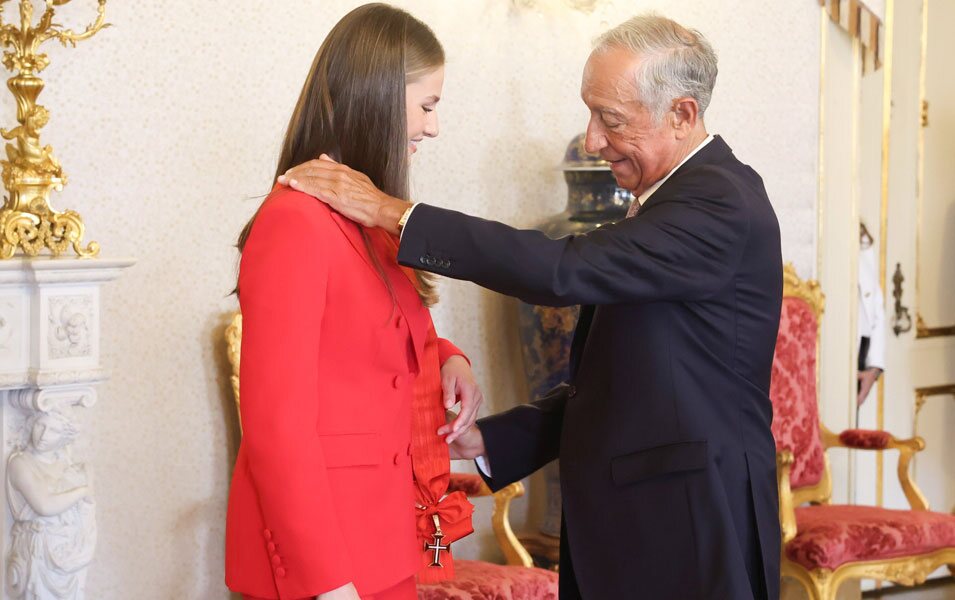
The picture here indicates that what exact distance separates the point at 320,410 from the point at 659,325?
27.6 inches

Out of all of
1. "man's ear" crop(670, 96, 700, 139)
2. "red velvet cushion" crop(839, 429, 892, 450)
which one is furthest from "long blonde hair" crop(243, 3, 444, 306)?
"red velvet cushion" crop(839, 429, 892, 450)

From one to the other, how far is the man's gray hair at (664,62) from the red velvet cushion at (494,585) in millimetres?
1608

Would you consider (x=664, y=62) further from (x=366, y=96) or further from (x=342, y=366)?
(x=342, y=366)

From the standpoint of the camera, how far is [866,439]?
4676 mm

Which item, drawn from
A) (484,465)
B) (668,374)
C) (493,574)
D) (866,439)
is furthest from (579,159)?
(668,374)

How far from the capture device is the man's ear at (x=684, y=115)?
229cm

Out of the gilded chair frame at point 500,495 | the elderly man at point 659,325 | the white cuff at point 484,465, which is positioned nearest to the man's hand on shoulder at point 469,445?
the white cuff at point 484,465

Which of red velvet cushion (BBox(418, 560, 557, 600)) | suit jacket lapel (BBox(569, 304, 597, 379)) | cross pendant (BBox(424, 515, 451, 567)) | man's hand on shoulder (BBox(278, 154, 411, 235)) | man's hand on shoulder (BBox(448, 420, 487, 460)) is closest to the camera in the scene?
man's hand on shoulder (BBox(278, 154, 411, 235))

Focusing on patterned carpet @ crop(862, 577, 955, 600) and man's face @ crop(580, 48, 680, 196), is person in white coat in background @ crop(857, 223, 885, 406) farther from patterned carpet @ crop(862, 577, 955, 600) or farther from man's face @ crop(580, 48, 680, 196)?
man's face @ crop(580, 48, 680, 196)

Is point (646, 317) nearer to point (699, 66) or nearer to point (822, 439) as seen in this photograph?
point (699, 66)

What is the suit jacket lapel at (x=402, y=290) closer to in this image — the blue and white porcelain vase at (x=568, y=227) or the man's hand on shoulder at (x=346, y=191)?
the man's hand on shoulder at (x=346, y=191)

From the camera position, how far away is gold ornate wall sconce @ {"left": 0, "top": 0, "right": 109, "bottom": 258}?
9.57 feet

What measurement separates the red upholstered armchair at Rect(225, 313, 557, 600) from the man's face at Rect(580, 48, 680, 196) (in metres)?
1.41

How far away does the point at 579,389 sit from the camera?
2.32m
